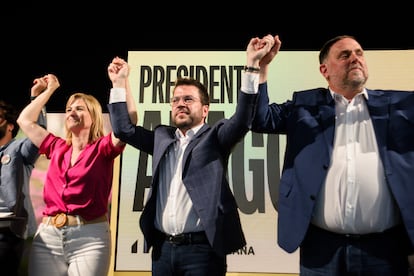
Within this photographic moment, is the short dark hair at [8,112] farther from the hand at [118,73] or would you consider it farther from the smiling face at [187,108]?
the smiling face at [187,108]

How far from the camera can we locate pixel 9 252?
8.92 ft

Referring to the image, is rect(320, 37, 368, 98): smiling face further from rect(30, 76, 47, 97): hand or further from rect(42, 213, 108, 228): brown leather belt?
rect(30, 76, 47, 97): hand

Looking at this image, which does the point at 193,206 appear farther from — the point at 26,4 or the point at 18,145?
the point at 26,4

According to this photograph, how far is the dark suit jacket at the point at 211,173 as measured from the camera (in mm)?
2057

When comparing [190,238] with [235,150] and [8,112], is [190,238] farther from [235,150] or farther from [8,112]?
[8,112]

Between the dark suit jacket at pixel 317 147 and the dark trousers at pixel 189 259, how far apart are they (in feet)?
1.08

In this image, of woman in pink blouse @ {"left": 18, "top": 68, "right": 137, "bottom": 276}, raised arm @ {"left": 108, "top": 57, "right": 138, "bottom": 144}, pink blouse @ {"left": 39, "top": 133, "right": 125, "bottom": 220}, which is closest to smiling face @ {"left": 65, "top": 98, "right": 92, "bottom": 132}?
woman in pink blouse @ {"left": 18, "top": 68, "right": 137, "bottom": 276}

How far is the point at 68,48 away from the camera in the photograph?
3900 mm

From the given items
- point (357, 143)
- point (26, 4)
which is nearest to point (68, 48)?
point (26, 4)

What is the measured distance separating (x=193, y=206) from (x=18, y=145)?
1458 mm

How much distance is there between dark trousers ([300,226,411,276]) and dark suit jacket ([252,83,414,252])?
0.10 meters

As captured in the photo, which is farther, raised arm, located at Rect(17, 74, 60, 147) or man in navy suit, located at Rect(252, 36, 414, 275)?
raised arm, located at Rect(17, 74, 60, 147)

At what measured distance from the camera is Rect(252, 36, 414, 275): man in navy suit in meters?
1.84

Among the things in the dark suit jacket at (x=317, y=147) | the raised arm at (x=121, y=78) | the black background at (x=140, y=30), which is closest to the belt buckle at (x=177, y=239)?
the dark suit jacket at (x=317, y=147)
